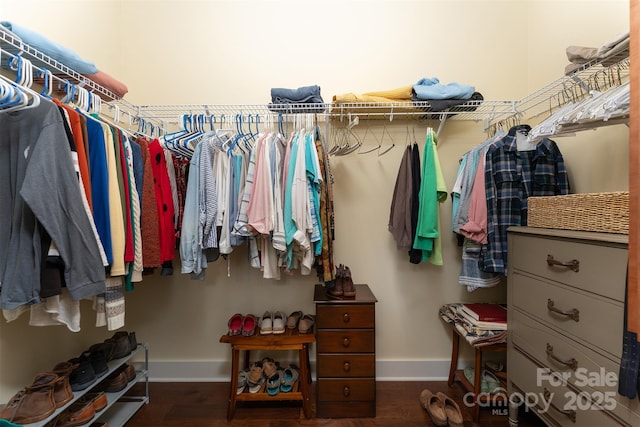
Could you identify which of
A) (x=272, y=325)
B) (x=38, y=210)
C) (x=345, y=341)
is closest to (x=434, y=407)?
(x=345, y=341)

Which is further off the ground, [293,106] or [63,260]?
[293,106]

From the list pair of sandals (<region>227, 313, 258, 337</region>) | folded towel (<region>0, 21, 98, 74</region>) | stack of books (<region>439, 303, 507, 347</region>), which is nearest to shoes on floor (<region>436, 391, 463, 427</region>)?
stack of books (<region>439, 303, 507, 347</region>)

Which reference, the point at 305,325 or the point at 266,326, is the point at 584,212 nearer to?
the point at 305,325

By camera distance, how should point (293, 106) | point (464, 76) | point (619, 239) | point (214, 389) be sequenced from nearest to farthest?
point (619, 239) < point (293, 106) < point (214, 389) < point (464, 76)

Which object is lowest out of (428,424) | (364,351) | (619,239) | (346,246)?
(428,424)

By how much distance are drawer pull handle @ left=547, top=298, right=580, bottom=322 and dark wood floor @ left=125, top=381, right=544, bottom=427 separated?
2.87 feet

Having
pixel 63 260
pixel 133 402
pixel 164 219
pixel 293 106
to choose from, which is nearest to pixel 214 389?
pixel 133 402

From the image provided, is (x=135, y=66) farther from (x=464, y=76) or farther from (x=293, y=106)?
(x=464, y=76)

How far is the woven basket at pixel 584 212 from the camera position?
93cm

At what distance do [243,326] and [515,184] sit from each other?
5.84 ft

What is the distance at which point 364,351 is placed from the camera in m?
1.58

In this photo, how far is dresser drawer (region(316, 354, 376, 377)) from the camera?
1.58 meters

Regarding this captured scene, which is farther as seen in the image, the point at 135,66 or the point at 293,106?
the point at 135,66

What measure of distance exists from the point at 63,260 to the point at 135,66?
175 centimetres
